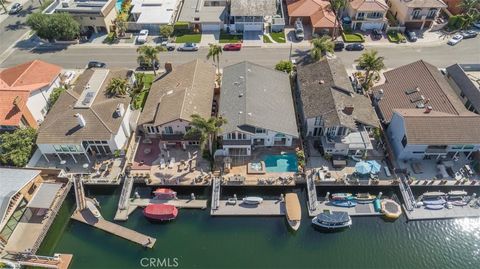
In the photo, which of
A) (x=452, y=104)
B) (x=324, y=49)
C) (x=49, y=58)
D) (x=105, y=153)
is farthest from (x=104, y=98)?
(x=452, y=104)

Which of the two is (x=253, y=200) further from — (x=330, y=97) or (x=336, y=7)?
(x=336, y=7)

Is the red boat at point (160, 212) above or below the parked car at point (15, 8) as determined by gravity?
below

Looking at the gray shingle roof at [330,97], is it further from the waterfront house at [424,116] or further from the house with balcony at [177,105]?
the house with balcony at [177,105]

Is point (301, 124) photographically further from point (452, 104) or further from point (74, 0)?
point (74, 0)

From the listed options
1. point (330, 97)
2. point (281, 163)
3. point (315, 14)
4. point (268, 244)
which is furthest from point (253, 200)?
point (315, 14)

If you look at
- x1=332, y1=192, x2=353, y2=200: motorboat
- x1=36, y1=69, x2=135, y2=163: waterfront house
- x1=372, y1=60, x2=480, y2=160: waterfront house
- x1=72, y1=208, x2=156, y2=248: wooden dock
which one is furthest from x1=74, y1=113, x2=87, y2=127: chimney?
x1=372, y1=60, x2=480, y2=160: waterfront house

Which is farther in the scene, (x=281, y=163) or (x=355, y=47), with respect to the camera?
(x=355, y=47)

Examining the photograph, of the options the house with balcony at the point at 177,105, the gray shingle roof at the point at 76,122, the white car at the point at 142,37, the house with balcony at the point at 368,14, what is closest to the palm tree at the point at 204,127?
the house with balcony at the point at 177,105
